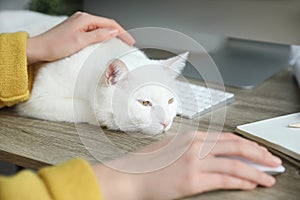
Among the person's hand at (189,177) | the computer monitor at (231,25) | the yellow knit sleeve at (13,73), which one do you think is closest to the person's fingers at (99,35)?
the yellow knit sleeve at (13,73)

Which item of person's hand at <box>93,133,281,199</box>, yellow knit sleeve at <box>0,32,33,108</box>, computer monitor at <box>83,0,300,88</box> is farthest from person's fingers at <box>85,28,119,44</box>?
person's hand at <box>93,133,281,199</box>

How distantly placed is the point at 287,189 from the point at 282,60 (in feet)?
2.06

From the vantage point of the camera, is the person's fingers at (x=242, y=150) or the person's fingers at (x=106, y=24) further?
the person's fingers at (x=106, y=24)

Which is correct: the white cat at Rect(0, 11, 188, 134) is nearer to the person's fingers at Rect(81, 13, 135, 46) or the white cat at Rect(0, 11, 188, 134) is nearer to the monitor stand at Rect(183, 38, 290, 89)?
the person's fingers at Rect(81, 13, 135, 46)

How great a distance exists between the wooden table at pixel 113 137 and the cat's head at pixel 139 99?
0.02 meters

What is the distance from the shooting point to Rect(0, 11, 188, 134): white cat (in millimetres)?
742

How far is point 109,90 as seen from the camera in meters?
0.75

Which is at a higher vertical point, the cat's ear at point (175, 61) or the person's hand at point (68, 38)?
the cat's ear at point (175, 61)

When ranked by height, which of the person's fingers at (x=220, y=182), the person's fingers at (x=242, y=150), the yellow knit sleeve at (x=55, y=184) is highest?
the person's fingers at (x=242, y=150)

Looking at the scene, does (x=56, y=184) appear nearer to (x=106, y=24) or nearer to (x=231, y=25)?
(x=106, y=24)

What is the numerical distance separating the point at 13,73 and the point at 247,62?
556 mm

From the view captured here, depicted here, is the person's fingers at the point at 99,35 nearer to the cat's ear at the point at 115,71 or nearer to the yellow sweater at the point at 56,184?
the cat's ear at the point at 115,71

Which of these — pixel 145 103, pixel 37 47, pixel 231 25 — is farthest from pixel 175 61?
pixel 231 25

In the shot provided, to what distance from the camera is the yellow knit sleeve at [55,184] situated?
0.51 metres
